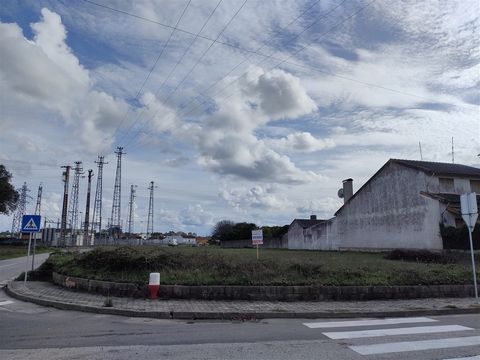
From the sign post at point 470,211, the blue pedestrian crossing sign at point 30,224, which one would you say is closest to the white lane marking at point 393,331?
the sign post at point 470,211

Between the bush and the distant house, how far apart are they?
6.60 metres

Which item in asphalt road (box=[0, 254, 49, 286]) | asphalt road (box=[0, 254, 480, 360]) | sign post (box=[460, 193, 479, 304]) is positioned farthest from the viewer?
asphalt road (box=[0, 254, 49, 286])

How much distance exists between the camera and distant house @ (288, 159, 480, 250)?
3275 cm

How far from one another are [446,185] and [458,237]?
6.08 m

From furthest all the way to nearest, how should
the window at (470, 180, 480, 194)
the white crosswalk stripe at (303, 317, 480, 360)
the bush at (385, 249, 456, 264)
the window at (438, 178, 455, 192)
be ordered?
the window at (470, 180, 480, 194)
the window at (438, 178, 455, 192)
the bush at (385, 249, 456, 264)
the white crosswalk stripe at (303, 317, 480, 360)

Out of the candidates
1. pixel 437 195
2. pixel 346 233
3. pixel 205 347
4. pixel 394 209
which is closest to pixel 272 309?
pixel 205 347

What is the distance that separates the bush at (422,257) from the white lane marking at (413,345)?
1583 cm

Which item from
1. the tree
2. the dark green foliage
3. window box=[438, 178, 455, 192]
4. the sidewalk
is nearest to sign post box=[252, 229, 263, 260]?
the sidewalk

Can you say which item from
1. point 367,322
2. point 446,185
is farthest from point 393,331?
point 446,185

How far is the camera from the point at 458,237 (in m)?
29.8

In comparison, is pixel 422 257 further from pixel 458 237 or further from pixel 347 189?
pixel 347 189

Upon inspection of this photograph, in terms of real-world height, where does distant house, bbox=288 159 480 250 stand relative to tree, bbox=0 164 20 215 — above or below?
below

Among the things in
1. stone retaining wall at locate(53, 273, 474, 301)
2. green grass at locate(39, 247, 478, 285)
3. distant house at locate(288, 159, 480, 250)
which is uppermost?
distant house at locate(288, 159, 480, 250)

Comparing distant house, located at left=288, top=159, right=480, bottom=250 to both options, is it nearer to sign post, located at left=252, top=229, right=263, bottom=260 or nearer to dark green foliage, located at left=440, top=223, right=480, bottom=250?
dark green foliage, located at left=440, top=223, right=480, bottom=250
